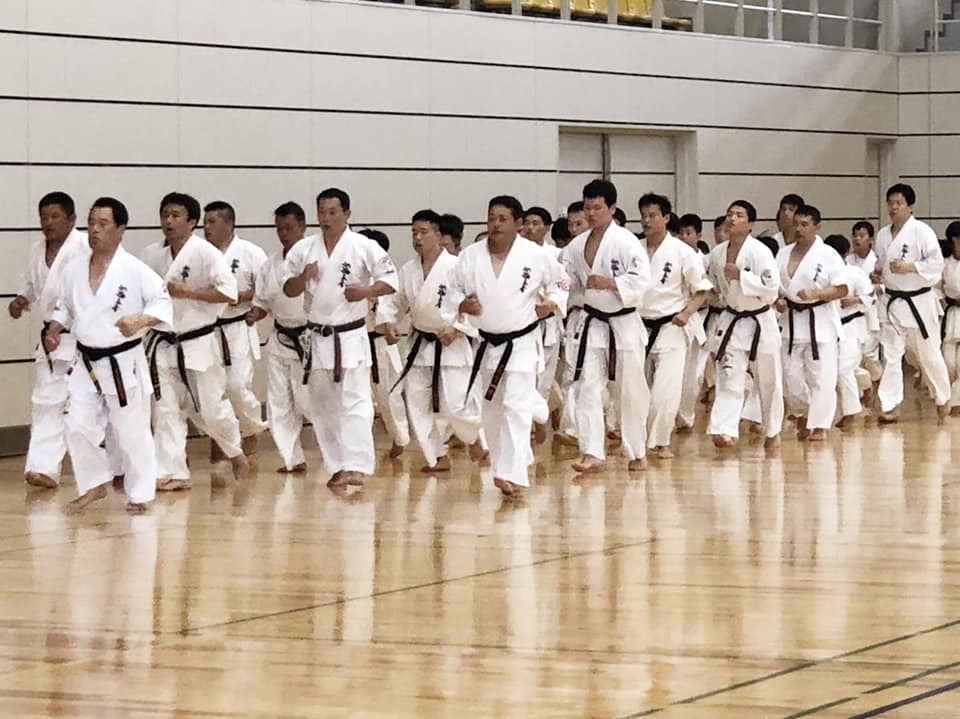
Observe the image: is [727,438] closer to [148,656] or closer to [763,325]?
[763,325]

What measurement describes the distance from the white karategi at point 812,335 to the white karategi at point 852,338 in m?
0.78

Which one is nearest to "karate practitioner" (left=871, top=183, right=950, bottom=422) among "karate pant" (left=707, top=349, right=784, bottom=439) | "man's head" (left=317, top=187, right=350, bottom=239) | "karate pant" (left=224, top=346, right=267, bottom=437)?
"karate pant" (left=707, top=349, right=784, bottom=439)

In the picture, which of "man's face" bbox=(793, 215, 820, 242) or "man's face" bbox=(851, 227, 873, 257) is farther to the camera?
"man's face" bbox=(851, 227, 873, 257)

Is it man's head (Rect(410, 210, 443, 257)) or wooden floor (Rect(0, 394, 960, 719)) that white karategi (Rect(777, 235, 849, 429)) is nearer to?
wooden floor (Rect(0, 394, 960, 719))

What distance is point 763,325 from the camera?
13.8 meters

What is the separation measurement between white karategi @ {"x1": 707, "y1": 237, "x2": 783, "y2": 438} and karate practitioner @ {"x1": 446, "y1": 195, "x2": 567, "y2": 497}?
2.78 metres

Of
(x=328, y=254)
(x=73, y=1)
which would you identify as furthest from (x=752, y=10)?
(x=328, y=254)

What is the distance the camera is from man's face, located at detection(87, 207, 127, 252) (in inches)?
417

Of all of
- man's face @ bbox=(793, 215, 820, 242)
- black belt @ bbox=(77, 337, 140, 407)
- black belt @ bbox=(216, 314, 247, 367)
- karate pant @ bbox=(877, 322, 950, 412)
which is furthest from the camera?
karate pant @ bbox=(877, 322, 950, 412)

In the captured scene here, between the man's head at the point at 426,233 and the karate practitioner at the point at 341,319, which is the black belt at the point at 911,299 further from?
the karate practitioner at the point at 341,319

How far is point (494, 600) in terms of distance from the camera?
7.61 metres

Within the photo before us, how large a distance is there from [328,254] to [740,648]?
18.6ft

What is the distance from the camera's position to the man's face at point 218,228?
13.1 metres

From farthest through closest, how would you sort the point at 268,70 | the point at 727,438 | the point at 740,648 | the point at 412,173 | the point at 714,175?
the point at 714,175 → the point at 412,173 → the point at 268,70 → the point at 727,438 → the point at 740,648
